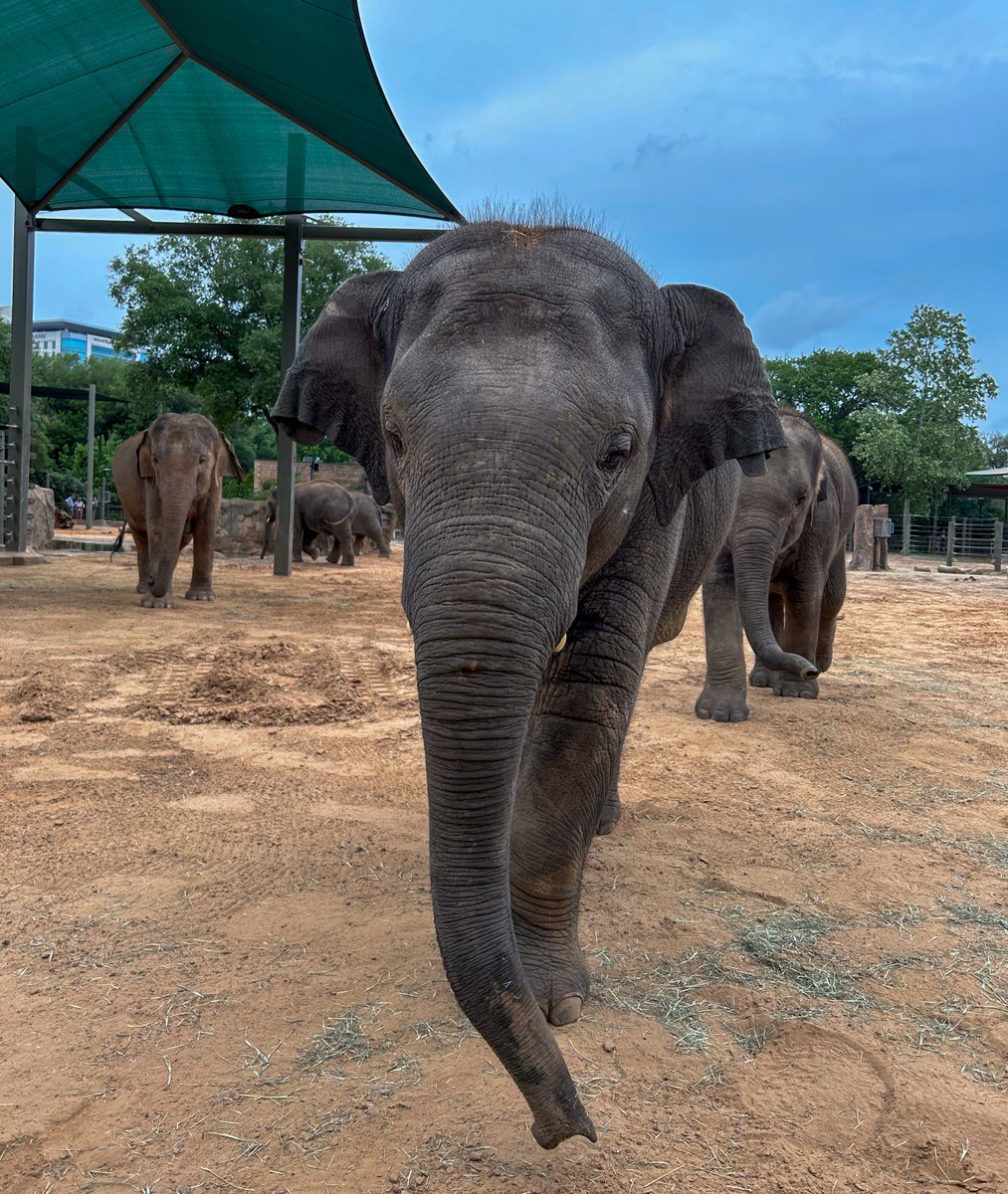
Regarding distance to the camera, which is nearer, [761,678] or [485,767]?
[485,767]

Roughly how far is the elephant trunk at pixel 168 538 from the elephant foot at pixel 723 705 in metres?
6.86

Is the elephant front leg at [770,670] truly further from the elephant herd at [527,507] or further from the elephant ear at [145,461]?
the elephant ear at [145,461]

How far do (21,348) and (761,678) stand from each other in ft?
45.1

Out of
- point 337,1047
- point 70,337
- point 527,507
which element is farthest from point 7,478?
point 70,337

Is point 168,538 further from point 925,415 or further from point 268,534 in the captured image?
point 925,415

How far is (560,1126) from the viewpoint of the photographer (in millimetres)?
2131

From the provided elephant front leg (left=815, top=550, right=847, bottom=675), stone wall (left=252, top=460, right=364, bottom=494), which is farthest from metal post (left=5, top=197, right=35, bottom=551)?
stone wall (left=252, top=460, right=364, bottom=494)

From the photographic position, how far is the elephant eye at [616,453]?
2.60 m

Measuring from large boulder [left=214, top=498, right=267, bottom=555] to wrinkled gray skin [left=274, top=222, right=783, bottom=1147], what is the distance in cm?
2116

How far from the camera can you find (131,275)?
2886cm

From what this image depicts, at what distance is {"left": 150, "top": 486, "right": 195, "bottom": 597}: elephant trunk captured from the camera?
38.7 feet

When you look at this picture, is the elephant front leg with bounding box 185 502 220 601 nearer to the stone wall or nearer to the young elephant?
the young elephant

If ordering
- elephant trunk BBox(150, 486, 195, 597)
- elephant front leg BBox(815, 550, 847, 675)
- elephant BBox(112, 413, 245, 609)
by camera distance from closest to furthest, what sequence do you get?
elephant front leg BBox(815, 550, 847, 675) → elephant trunk BBox(150, 486, 195, 597) → elephant BBox(112, 413, 245, 609)

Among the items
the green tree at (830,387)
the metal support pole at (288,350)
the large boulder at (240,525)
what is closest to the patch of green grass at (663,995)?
the metal support pole at (288,350)
